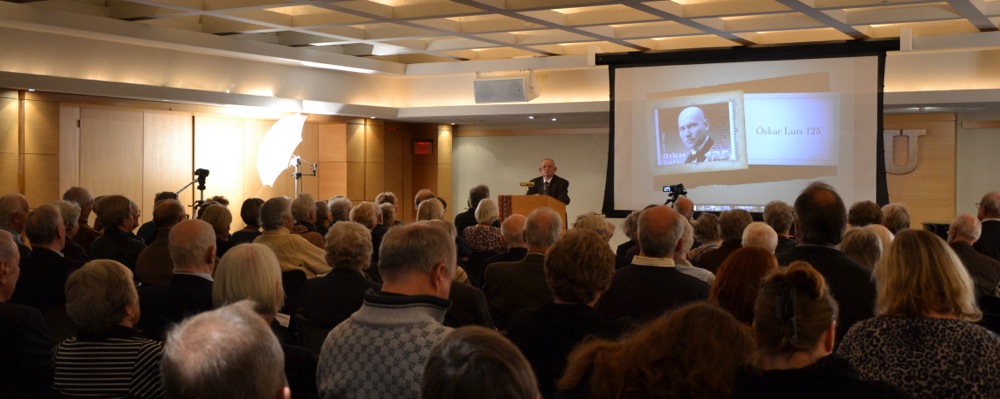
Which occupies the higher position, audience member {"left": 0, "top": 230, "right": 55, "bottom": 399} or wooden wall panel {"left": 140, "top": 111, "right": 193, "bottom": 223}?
wooden wall panel {"left": 140, "top": 111, "right": 193, "bottom": 223}

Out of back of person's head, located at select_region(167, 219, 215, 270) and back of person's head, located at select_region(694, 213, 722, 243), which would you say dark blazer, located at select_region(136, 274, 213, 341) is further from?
back of person's head, located at select_region(694, 213, 722, 243)

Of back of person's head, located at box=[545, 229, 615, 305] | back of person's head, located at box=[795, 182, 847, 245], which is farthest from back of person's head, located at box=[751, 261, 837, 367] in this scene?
back of person's head, located at box=[795, 182, 847, 245]

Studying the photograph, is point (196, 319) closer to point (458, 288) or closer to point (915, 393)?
point (915, 393)

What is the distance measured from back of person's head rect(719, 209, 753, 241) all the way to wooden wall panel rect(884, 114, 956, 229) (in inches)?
354

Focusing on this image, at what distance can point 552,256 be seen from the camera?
134 inches

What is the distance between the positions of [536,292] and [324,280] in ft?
3.56

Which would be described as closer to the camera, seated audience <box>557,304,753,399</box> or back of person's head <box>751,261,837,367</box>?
seated audience <box>557,304,753,399</box>

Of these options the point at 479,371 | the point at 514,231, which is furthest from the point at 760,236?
the point at 479,371

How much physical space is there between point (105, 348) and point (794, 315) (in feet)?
6.84

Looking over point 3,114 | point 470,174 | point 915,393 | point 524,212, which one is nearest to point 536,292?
point 915,393

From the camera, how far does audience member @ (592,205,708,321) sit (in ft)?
12.3

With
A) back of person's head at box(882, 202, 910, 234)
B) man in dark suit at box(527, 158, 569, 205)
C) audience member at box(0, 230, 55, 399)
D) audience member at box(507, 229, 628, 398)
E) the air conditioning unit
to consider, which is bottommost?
audience member at box(0, 230, 55, 399)

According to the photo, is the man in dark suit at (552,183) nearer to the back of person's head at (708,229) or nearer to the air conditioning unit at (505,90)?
the air conditioning unit at (505,90)

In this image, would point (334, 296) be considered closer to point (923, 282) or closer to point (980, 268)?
point (923, 282)
